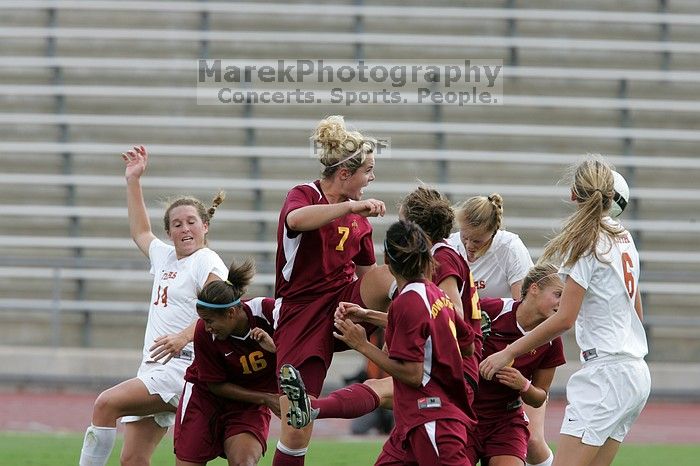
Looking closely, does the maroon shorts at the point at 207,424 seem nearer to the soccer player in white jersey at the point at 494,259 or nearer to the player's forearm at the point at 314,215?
A: the player's forearm at the point at 314,215

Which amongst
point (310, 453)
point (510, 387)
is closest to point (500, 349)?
point (510, 387)

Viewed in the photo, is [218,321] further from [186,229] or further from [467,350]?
[467,350]

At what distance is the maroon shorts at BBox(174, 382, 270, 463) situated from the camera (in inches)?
233

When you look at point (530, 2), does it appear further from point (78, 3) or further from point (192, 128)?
point (78, 3)

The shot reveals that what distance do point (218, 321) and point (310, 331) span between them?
0.48 metres

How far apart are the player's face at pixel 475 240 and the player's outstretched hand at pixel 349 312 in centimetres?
114

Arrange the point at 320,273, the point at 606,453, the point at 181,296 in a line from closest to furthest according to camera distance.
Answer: the point at 606,453
the point at 320,273
the point at 181,296

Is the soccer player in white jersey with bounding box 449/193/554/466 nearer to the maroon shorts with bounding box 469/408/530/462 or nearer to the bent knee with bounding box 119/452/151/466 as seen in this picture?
the maroon shorts with bounding box 469/408/530/462

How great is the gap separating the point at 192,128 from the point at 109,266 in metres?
2.49

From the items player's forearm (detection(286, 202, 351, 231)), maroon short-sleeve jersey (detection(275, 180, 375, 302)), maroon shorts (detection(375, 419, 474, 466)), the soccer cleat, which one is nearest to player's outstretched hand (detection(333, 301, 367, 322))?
the soccer cleat

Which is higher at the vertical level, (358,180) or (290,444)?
(358,180)

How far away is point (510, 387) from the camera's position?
562 cm

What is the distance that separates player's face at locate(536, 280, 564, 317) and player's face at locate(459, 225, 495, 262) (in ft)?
1.81
